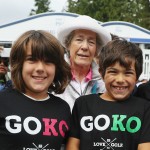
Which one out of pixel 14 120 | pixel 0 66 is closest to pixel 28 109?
pixel 14 120

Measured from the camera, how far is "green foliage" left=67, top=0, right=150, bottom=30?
31.2 m

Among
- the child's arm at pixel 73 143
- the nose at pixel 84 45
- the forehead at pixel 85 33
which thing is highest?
the forehead at pixel 85 33

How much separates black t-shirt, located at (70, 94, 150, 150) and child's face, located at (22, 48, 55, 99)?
277 millimetres

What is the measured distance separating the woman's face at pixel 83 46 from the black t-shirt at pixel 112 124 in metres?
0.63

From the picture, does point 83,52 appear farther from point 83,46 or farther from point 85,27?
point 85,27

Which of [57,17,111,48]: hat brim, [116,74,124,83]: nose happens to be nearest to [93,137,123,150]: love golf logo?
[116,74,124,83]: nose

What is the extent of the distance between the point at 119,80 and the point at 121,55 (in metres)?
0.17

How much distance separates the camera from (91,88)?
290 cm

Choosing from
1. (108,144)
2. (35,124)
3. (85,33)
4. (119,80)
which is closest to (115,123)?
(108,144)

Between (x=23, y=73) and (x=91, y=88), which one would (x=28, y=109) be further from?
(x=91, y=88)

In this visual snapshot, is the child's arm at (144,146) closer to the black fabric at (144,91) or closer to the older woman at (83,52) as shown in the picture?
the black fabric at (144,91)

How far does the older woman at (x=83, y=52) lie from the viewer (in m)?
2.83

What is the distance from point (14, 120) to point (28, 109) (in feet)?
0.37

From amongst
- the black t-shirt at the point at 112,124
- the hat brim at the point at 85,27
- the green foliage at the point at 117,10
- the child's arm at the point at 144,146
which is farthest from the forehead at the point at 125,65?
the green foliage at the point at 117,10
